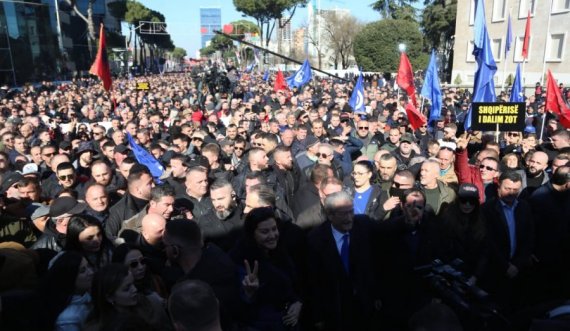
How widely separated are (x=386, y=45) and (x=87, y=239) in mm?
33596

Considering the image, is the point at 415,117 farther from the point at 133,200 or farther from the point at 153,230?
the point at 153,230

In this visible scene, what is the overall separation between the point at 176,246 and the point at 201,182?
184 cm

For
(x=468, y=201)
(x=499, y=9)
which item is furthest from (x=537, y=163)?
(x=499, y=9)

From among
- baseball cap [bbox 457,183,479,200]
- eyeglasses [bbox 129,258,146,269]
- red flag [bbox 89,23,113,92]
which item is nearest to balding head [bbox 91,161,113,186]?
eyeglasses [bbox 129,258,146,269]

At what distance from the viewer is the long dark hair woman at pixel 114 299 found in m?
2.25

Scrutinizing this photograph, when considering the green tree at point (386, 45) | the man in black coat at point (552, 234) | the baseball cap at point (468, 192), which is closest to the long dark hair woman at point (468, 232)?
the baseball cap at point (468, 192)

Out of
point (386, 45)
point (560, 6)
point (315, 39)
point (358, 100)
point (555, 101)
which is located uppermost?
point (560, 6)

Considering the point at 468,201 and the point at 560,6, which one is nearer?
the point at 468,201

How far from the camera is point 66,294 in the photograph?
250 centimetres

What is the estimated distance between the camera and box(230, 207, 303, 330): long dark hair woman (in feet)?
8.48

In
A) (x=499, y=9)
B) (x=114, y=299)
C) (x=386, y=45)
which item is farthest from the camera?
(x=386, y=45)

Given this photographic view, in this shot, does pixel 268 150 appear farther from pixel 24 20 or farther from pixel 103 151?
pixel 24 20

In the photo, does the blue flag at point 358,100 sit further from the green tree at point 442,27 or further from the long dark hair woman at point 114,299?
the green tree at point 442,27

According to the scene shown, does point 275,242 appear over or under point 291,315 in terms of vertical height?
over
